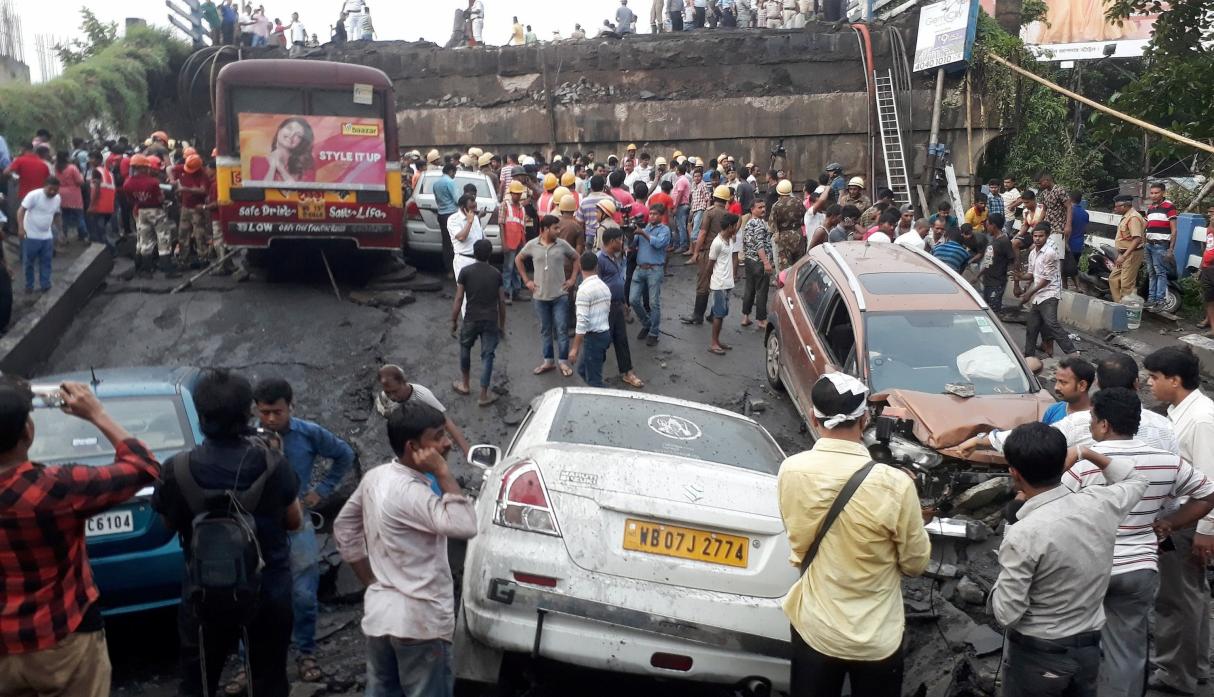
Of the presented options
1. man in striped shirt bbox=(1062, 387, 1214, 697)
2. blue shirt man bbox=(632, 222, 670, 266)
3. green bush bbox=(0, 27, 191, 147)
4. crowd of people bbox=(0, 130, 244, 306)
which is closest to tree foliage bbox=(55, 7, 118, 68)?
green bush bbox=(0, 27, 191, 147)

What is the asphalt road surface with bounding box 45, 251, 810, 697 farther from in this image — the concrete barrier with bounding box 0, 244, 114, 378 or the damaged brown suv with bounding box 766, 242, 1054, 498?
the damaged brown suv with bounding box 766, 242, 1054, 498

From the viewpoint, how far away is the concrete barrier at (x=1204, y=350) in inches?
447

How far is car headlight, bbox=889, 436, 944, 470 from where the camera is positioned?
7.08 meters

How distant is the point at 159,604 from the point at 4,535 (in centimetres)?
235

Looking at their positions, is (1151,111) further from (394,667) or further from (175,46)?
(175,46)

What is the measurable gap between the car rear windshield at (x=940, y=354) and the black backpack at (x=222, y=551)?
530 centimetres

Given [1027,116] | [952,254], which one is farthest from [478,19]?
Result: [952,254]

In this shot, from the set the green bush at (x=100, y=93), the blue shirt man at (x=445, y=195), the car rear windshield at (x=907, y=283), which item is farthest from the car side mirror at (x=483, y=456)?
the green bush at (x=100, y=93)

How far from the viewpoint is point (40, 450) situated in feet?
18.2

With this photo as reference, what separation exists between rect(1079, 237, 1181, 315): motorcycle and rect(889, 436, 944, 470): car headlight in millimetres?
7781

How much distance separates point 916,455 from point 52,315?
945 centimetres

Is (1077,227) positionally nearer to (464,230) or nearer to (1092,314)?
(1092,314)

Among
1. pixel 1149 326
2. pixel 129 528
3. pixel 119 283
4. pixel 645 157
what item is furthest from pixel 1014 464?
pixel 645 157

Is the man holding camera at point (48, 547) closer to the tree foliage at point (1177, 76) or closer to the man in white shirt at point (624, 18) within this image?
the tree foliage at point (1177, 76)
